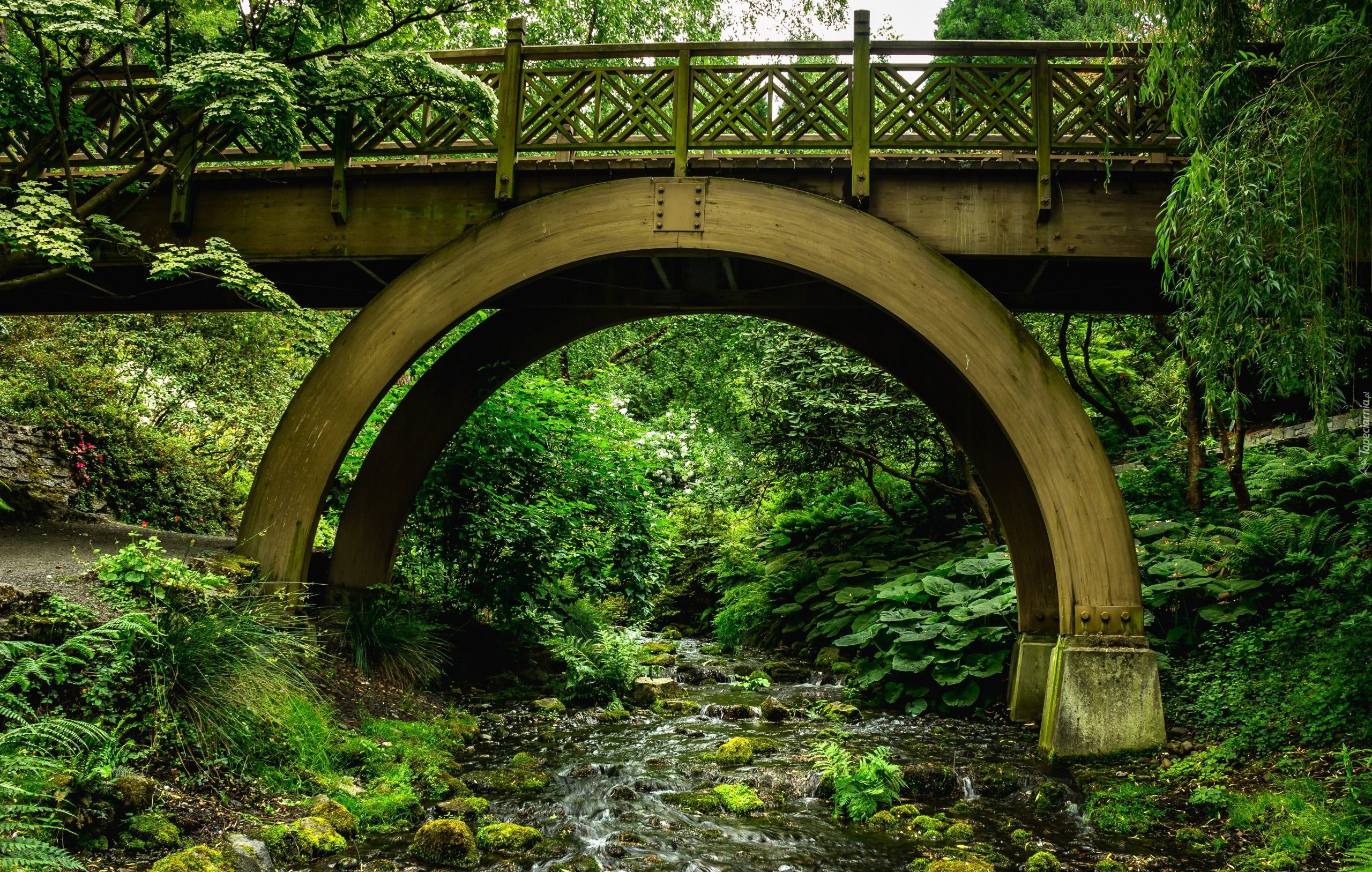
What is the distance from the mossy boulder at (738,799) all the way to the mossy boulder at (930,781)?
109 centimetres

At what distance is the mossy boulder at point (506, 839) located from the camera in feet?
16.2

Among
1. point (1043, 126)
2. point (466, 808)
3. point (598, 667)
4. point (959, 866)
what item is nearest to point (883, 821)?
point (959, 866)

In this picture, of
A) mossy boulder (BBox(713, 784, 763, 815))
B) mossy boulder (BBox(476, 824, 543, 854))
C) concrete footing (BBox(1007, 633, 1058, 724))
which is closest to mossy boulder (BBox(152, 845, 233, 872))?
mossy boulder (BBox(476, 824, 543, 854))

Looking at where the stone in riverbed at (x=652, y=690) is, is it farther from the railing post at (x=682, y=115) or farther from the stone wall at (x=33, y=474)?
the stone wall at (x=33, y=474)

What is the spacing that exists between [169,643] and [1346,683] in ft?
24.5

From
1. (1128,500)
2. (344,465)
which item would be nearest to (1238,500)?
(1128,500)

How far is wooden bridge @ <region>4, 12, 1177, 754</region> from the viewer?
677 cm

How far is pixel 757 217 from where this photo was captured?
23.5 ft

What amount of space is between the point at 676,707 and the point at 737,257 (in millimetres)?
4797

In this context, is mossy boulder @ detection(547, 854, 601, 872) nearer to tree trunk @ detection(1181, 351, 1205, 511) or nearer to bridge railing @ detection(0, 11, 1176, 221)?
bridge railing @ detection(0, 11, 1176, 221)

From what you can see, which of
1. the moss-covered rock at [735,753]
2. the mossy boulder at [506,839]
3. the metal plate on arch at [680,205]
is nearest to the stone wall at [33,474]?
the mossy boulder at [506,839]

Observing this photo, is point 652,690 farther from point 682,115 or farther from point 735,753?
point 682,115

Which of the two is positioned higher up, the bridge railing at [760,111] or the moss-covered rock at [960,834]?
the bridge railing at [760,111]

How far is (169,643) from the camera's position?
499cm
